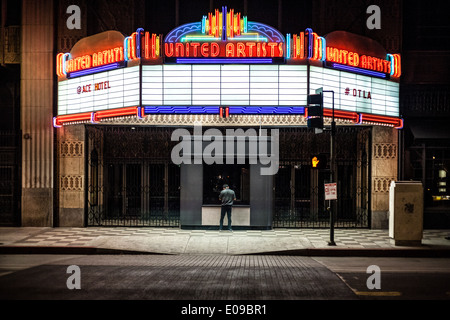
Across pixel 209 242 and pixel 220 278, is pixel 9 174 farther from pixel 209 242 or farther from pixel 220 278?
pixel 220 278

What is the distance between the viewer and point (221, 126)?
16531 millimetres

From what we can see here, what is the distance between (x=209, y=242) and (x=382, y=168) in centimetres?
780

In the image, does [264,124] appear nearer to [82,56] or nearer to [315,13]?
[315,13]

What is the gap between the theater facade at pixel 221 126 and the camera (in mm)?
13812

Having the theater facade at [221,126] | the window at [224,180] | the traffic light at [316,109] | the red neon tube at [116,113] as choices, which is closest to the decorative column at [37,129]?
the theater facade at [221,126]

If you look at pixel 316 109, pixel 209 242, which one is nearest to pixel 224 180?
pixel 209 242

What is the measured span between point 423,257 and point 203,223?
7.86 metres

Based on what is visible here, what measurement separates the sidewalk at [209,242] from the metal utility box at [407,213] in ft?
1.29

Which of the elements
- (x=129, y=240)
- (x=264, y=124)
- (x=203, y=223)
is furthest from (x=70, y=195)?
(x=264, y=124)

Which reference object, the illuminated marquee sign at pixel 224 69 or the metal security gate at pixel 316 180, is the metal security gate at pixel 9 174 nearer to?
the illuminated marquee sign at pixel 224 69

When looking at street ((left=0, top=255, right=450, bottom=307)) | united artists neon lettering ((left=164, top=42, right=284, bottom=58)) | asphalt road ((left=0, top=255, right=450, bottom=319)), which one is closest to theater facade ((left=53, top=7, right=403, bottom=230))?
united artists neon lettering ((left=164, top=42, right=284, bottom=58))

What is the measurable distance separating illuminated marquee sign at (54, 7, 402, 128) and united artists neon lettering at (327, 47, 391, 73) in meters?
0.03

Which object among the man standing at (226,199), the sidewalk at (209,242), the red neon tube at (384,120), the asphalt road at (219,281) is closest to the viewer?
the asphalt road at (219,281)

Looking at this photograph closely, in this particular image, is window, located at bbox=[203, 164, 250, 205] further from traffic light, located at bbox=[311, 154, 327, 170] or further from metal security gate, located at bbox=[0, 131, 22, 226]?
metal security gate, located at bbox=[0, 131, 22, 226]
